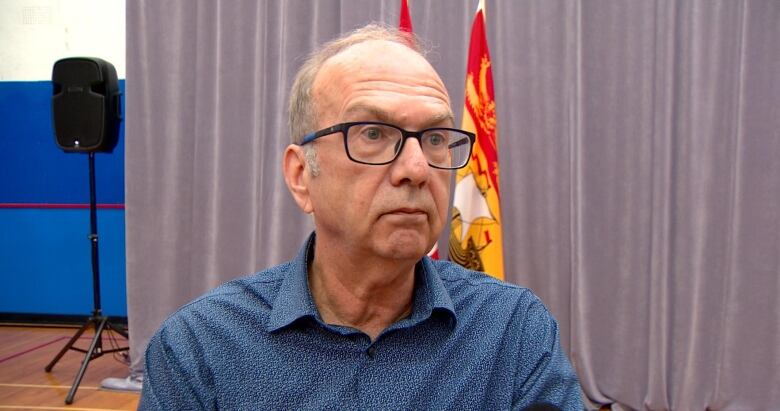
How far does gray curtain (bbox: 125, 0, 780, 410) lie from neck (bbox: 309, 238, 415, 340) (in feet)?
6.96

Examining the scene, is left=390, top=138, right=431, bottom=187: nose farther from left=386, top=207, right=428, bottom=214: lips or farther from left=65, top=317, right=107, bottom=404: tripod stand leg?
left=65, top=317, right=107, bottom=404: tripod stand leg

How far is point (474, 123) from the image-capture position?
2791 millimetres

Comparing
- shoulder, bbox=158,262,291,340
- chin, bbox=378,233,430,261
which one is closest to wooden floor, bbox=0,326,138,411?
shoulder, bbox=158,262,291,340

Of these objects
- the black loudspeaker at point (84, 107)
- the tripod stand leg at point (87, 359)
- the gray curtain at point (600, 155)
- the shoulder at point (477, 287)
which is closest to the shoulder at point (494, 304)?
the shoulder at point (477, 287)

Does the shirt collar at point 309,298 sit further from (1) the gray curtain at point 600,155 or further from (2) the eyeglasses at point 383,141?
(1) the gray curtain at point 600,155

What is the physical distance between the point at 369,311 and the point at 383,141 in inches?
12.1

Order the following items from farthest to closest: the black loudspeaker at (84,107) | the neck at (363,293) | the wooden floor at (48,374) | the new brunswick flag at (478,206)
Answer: the black loudspeaker at (84,107), the wooden floor at (48,374), the new brunswick flag at (478,206), the neck at (363,293)

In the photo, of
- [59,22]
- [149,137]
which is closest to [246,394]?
[149,137]

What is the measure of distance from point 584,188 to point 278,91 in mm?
1625

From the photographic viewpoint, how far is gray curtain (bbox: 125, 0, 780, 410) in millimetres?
2975

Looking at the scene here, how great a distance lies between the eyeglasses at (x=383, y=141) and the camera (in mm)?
1060

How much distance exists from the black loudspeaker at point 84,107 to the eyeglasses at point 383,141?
9.06 feet

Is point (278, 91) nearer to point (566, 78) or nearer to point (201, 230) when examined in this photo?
point (201, 230)

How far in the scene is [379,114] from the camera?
41.9 inches
